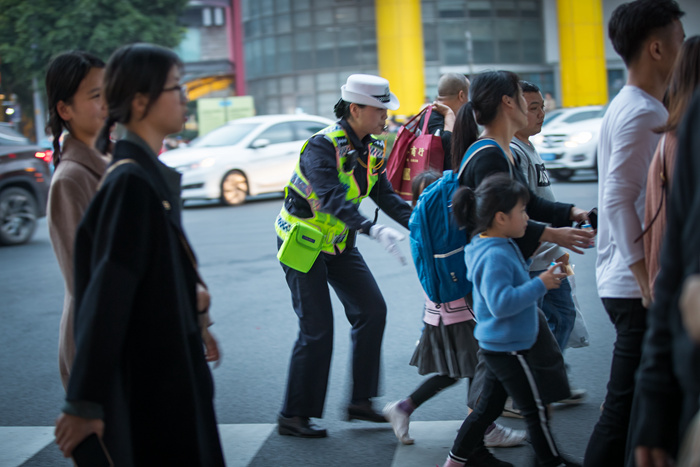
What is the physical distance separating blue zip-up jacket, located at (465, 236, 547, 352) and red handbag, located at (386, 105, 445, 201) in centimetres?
130

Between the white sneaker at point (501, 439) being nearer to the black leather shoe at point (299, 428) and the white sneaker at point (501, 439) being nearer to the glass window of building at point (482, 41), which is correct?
the black leather shoe at point (299, 428)

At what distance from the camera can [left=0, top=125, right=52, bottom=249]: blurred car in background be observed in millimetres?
11508

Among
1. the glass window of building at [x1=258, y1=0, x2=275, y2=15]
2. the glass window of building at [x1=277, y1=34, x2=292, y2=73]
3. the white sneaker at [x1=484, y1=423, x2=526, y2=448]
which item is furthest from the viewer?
the glass window of building at [x1=258, y1=0, x2=275, y2=15]

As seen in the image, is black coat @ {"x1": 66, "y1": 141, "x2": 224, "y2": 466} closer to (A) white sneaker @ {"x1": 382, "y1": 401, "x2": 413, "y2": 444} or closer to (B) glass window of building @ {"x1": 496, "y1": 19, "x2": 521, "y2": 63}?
(A) white sneaker @ {"x1": 382, "y1": 401, "x2": 413, "y2": 444}

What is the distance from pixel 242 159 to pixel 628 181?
13042mm

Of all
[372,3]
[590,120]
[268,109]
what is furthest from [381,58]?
[590,120]

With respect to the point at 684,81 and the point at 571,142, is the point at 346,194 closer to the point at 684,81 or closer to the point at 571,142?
the point at 684,81

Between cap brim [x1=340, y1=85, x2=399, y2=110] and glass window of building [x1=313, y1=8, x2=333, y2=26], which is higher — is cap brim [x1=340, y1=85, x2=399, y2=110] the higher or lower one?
the lower one

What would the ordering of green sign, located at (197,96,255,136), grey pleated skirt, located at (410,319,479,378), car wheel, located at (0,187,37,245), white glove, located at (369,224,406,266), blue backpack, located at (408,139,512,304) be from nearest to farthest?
blue backpack, located at (408,139,512,304)
white glove, located at (369,224,406,266)
grey pleated skirt, located at (410,319,479,378)
car wheel, located at (0,187,37,245)
green sign, located at (197,96,255,136)

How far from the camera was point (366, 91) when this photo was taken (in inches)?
166

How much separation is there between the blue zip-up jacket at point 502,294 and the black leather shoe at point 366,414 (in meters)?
1.24

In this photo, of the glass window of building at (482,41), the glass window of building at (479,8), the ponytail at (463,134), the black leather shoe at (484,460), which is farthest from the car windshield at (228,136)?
the glass window of building at (479,8)

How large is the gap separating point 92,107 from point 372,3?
108 feet

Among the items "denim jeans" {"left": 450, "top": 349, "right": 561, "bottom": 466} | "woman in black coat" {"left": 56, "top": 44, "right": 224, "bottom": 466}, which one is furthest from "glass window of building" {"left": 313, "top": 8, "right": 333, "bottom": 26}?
"woman in black coat" {"left": 56, "top": 44, "right": 224, "bottom": 466}
